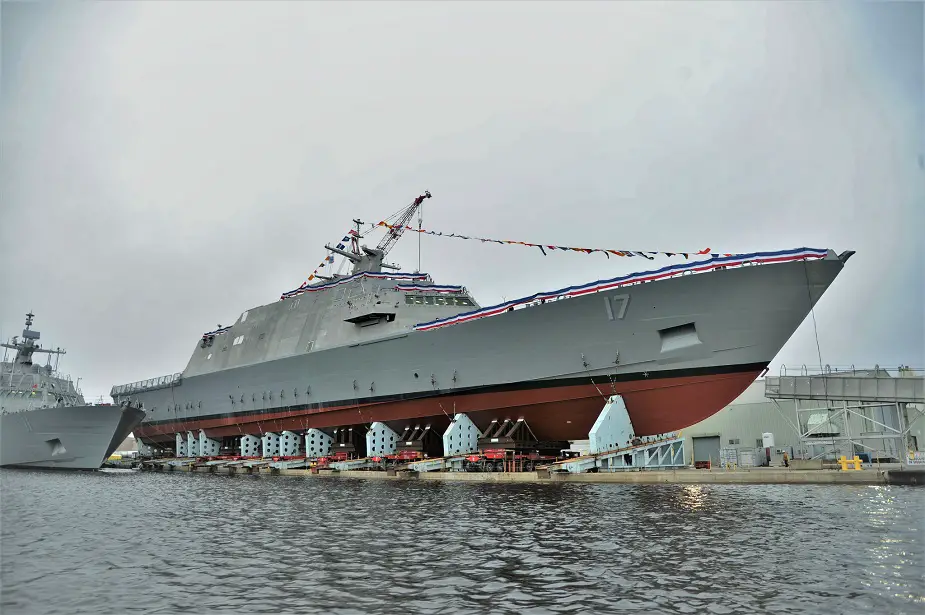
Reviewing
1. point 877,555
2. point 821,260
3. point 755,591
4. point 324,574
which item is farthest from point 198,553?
point 821,260

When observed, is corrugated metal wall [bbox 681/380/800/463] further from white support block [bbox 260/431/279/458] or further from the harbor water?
white support block [bbox 260/431/279/458]

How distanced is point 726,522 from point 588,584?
5350 mm

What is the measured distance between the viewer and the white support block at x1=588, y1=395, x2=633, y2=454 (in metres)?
20.3

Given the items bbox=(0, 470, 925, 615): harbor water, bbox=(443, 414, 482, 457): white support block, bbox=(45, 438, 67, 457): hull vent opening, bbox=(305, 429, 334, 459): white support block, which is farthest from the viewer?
bbox=(45, 438, 67, 457): hull vent opening

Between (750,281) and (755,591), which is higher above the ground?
(750,281)

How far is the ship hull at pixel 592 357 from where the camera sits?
19.1m

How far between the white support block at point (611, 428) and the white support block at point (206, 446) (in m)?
30.0

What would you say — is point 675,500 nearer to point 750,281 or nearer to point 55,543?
point 750,281

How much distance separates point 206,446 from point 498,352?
27.1 meters

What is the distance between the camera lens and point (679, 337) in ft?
66.4

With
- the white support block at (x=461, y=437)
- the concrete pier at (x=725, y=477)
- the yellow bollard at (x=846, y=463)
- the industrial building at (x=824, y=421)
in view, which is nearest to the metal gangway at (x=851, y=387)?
the industrial building at (x=824, y=421)

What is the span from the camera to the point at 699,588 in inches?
272

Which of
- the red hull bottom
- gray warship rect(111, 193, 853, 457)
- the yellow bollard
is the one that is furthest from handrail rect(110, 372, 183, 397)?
the yellow bollard

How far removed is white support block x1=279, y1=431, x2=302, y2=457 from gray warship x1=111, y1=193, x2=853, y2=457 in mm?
73
